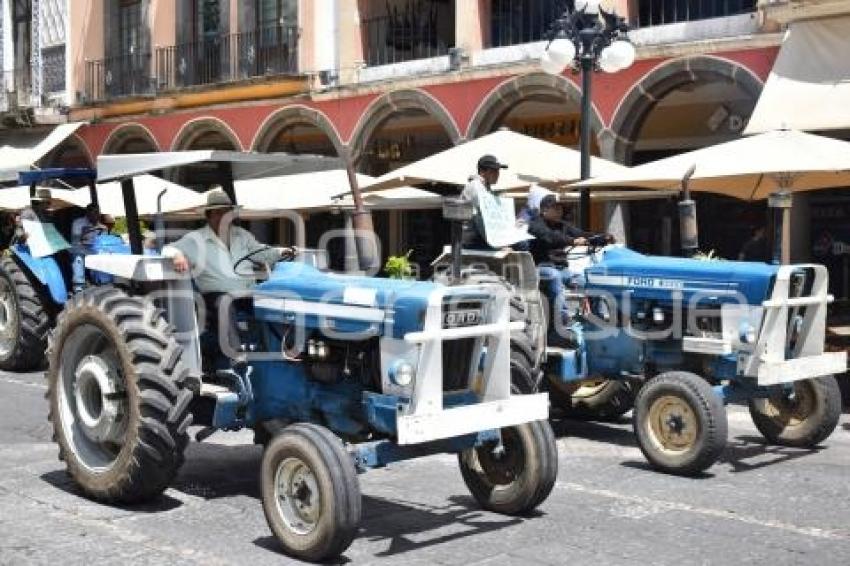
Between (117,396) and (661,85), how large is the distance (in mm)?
10871

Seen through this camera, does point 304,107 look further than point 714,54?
Yes

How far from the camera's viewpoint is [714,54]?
1509cm

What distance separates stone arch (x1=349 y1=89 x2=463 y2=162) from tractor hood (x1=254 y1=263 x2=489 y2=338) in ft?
39.4

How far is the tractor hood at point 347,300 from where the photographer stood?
226 inches

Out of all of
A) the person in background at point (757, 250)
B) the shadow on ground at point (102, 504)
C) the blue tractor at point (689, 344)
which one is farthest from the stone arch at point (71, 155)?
the shadow on ground at point (102, 504)

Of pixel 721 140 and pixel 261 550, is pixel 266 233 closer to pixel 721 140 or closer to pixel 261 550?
pixel 721 140

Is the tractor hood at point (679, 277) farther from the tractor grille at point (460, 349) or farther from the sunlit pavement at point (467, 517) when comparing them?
the tractor grille at point (460, 349)

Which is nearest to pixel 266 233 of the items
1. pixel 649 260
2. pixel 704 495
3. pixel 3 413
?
pixel 3 413

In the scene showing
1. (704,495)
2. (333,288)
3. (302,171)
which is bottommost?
(704,495)

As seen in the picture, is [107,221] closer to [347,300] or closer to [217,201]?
[217,201]

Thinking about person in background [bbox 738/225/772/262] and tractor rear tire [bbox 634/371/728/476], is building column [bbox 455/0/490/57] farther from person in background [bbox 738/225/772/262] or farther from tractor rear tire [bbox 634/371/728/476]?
tractor rear tire [bbox 634/371/728/476]

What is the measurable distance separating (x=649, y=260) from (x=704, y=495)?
2220 millimetres

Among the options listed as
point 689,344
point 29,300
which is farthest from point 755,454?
point 29,300

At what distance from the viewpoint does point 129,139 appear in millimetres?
25406
